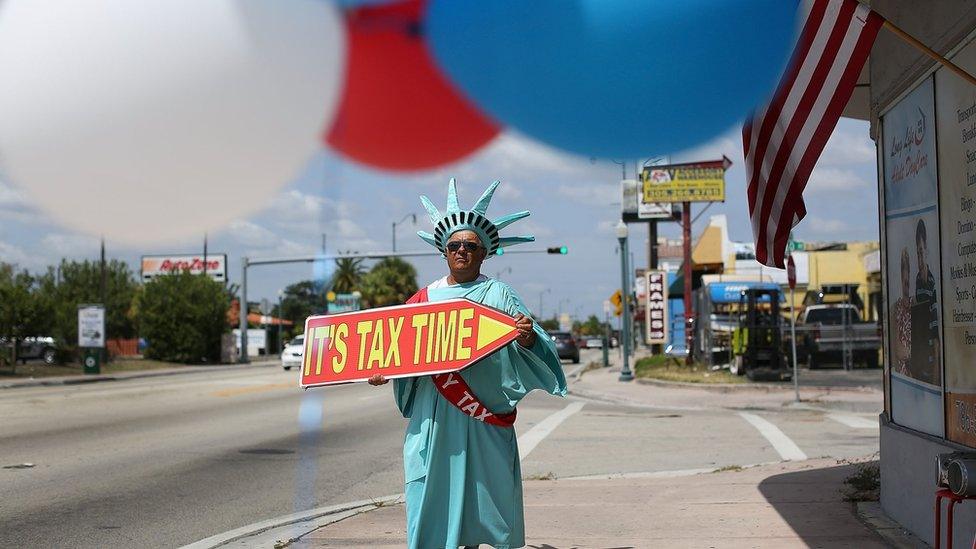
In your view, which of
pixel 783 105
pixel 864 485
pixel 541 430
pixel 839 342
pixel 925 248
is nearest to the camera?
pixel 783 105

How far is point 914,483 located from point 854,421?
10.4 metres

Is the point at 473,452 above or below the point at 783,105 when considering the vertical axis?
below

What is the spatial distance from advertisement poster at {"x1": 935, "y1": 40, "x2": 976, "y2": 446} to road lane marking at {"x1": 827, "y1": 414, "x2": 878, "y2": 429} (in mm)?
10109

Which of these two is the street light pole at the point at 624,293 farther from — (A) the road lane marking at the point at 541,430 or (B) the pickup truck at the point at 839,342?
(A) the road lane marking at the point at 541,430

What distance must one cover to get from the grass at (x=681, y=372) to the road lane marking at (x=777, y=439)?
6.97 meters

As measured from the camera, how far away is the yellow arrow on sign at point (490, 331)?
13.6 ft

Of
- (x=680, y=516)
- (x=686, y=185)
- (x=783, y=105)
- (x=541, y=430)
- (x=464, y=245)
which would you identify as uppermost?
(x=686, y=185)

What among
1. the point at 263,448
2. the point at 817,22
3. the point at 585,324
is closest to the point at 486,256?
the point at 817,22

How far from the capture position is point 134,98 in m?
1.75

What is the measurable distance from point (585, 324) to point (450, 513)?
173m

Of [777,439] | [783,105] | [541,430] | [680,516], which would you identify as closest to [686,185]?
[541,430]

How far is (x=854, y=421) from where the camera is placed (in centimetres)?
1565

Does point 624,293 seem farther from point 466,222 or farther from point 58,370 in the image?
point 466,222

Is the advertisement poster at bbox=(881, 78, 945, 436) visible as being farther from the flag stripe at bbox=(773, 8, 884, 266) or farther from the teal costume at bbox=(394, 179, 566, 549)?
the teal costume at bbox=(394, 179, 566, 549)
